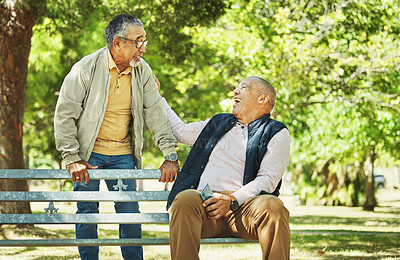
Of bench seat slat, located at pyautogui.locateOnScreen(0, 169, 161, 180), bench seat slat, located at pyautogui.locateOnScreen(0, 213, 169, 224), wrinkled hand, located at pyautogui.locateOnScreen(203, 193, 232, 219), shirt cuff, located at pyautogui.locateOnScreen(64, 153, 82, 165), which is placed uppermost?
shirt cuff, located at pyautogui.locateOnScreen(64, 153, 82, 165)

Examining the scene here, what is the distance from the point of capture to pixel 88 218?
4207 mm

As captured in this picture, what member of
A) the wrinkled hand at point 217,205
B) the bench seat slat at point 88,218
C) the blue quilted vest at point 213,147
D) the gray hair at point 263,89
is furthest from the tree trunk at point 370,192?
the wrinkled hand at point 217,205

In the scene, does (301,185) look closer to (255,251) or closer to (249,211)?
(255,251)

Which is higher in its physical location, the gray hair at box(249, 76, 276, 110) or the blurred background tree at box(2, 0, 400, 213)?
the blurred background tree at box(2, 0, 400, 213)

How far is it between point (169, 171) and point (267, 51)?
9.99 meters

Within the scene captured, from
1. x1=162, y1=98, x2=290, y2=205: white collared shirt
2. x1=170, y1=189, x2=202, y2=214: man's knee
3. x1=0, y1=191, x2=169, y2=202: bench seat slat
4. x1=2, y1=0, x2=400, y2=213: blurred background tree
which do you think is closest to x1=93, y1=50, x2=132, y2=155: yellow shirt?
x1=0, y1=191, x2=169, y2=202: bench seat slat

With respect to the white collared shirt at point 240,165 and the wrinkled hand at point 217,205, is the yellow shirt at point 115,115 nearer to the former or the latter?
the white collared shirt at point 240,165

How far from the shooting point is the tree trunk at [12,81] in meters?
9.62

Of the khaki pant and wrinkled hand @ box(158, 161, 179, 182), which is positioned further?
wrinkled hand @ box(158, 161, 179, 182)

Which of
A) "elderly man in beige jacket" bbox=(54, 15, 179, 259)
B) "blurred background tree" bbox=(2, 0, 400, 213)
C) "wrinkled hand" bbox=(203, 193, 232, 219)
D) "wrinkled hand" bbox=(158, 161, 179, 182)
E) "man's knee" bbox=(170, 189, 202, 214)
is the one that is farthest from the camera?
"blurred background tree" bbox=(2, 0, 400, 213)

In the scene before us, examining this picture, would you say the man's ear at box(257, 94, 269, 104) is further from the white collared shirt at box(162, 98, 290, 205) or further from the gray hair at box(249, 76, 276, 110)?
the white collared shirt at box(162, 98, 290, 205)

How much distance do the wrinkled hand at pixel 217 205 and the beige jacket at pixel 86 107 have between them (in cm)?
73

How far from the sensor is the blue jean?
444cm

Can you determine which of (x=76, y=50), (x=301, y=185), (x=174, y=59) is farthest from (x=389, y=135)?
(x=301, y=185)
